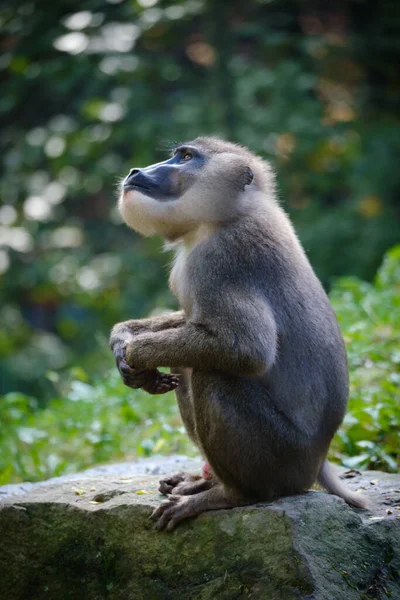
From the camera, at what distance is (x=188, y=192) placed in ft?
13.4

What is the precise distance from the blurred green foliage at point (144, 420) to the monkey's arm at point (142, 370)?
5.19 ft

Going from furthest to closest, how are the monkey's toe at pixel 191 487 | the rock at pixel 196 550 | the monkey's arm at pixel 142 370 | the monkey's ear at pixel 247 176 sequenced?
the monkey's ear at pixel 247 176, the monkey's arm at pixel 142 370, the monkey's toe at pixel 191 487, the rock at pixel 196 550

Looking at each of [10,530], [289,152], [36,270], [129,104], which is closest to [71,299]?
[36,270]

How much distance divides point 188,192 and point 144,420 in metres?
2.84

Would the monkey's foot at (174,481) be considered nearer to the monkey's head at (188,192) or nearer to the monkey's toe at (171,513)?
the monkey's toe at (171,513)

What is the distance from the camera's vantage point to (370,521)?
11.9 ft

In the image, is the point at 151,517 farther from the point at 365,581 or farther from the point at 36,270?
the point at 36,270

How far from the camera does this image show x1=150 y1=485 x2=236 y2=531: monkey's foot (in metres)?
3.59

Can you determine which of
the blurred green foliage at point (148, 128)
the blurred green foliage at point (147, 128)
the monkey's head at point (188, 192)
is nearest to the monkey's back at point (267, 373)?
the monkey's head at point (188, 192)

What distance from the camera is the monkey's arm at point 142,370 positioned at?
402cm

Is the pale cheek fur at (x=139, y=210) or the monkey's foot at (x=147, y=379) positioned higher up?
the pale cheek fur at (x=139, y=210)

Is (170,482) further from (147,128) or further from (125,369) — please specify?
(147,128)

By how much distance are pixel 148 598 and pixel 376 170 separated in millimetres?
8353

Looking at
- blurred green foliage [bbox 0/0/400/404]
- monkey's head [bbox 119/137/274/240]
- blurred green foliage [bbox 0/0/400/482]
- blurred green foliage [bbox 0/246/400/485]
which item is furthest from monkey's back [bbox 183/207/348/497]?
blurred green foliage [bbox 0/0/400/404]
